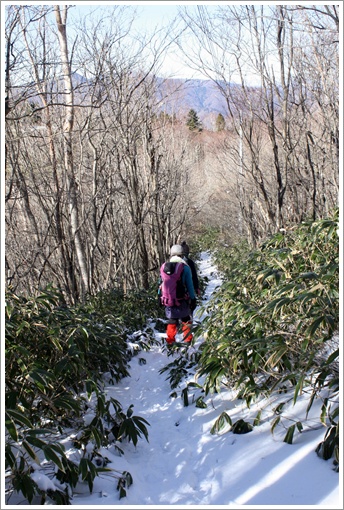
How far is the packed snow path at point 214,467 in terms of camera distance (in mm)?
2113

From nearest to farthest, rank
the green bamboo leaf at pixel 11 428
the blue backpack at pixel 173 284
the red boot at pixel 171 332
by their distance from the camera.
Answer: the green bamboo leaf at pixel 11 428 → the blue backpack at pixel 173 284 → the red boot at pixel 171 332

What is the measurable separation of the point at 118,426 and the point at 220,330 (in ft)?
3.78

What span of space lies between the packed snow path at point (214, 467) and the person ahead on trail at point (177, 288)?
70.5 inches

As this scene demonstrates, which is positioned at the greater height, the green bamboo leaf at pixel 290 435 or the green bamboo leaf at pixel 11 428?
the green bamboo leaf at pixel 11 428

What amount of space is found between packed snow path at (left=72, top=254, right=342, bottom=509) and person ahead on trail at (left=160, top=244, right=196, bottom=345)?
1791mm

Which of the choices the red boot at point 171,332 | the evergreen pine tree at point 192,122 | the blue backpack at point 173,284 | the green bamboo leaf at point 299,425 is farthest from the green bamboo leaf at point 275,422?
the evergreen pine tree at point 192,122

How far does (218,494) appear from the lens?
7.57ft

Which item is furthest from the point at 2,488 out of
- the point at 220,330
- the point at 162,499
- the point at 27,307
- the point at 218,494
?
the point at 220,330

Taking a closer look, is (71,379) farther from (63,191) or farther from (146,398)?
(63,191)

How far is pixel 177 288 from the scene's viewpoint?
514cm

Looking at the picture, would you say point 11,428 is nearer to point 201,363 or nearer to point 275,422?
point 275,422

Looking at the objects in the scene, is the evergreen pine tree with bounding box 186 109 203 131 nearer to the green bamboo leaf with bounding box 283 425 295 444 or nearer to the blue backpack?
the blue backpack

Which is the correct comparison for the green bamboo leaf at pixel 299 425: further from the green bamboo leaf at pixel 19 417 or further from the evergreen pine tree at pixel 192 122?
the evergreen pine tree at pixel 192 122

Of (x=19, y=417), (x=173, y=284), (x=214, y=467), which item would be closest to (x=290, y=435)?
(x=214, y=467)
